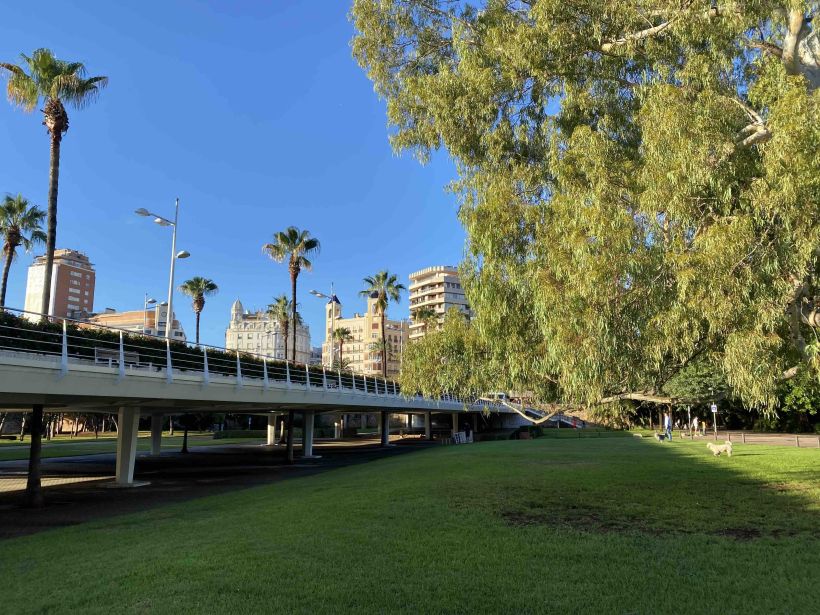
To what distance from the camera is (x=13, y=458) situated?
115ft

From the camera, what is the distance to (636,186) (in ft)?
28.9

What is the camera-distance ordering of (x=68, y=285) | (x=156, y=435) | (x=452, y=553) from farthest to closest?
(x=68, y=285) < (x=156, y=435) < (x=452, y=553)

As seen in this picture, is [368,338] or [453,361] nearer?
[453,361]

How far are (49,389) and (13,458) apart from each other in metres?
27.3

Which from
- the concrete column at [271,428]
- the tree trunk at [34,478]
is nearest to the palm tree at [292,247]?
the concrete column at [271,428]

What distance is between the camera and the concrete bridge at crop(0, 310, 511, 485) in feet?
44.8

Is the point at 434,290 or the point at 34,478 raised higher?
the point at 434,290

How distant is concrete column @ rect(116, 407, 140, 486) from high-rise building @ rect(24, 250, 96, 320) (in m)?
126

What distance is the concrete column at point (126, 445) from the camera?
2234cm

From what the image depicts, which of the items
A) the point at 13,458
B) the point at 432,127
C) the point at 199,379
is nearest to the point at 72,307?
the point at 13,458

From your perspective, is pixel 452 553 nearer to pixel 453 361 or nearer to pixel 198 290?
pixel 453 361

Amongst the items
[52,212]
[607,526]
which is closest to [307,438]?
[52,212]

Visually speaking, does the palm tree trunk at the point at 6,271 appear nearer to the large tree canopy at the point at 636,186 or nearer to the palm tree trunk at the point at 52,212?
the palm tree trunk at the point at 52,212

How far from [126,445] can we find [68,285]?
136369mm
